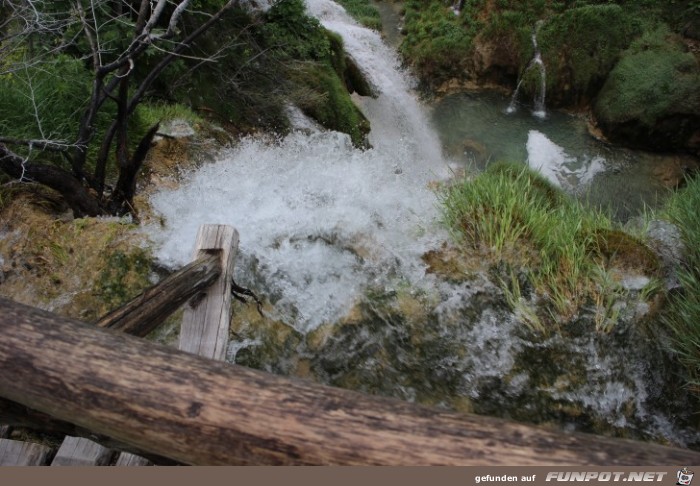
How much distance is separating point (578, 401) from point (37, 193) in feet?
12.0

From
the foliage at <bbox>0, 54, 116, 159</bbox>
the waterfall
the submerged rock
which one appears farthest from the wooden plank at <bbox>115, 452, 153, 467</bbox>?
the waterfall

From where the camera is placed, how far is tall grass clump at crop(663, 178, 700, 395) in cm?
285

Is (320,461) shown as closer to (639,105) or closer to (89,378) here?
(89,378)

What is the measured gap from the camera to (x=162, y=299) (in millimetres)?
2059

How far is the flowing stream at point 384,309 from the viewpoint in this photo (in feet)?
9.55

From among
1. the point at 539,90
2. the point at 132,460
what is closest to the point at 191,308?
the point at 132,460

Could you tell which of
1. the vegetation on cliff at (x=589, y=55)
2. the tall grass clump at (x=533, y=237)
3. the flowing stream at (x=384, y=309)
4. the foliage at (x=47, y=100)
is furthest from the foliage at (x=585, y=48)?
the foliage at (x=47, y=100)

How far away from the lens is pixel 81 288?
3064 mm

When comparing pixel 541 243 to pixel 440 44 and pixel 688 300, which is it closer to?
pixel 688 300

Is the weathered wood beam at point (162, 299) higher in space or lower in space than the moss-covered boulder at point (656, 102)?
lower

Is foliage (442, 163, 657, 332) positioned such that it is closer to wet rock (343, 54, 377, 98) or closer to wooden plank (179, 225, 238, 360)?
wooden plank (179, 225, 238, 360)

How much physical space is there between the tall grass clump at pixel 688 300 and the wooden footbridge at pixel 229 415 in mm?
2120

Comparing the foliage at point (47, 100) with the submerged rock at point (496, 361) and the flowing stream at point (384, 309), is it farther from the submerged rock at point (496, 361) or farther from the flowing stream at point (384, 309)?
the submerged rock at point (496, 361)

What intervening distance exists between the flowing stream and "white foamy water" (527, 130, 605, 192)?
10.2 ft
